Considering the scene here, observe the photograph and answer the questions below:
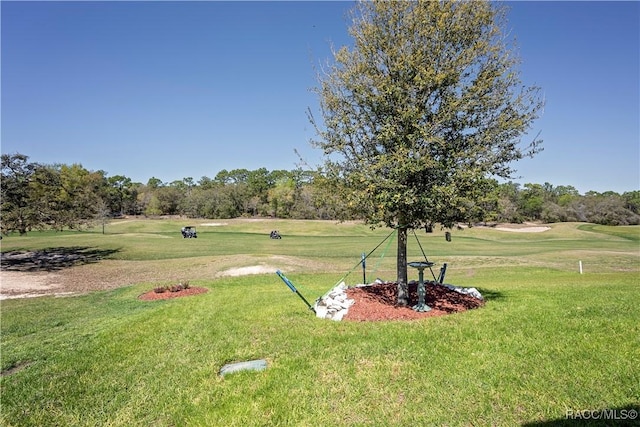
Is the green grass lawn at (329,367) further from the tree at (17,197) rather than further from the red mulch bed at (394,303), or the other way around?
the tree at (17,197)

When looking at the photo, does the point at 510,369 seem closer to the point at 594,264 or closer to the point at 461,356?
the point at 461,356

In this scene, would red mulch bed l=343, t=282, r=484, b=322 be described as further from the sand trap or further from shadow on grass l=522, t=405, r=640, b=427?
the sand trap

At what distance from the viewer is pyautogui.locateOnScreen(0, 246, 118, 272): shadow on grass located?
29297 millimetres

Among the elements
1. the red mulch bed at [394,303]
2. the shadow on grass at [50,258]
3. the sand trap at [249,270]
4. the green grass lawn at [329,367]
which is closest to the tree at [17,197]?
the shadow on grass at [50,258]

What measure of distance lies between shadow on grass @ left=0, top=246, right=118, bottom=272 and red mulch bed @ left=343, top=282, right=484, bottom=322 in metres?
27.3

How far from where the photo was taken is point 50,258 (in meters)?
33.6

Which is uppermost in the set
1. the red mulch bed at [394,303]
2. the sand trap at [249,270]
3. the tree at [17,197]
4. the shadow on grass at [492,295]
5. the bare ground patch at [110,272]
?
the tree at [17,197]

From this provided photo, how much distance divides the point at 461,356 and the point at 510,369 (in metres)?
0.84

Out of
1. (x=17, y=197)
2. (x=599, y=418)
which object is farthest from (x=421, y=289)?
(x=17, y=197)

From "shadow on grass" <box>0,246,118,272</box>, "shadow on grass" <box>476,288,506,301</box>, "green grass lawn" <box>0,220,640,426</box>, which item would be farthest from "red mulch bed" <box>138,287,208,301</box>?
"shadow on grass" <box>0,246,118,272</box>

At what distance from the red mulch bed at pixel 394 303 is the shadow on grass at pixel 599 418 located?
205 inches

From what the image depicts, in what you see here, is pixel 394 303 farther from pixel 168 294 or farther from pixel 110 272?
pixel 110 272

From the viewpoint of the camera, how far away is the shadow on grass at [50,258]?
29.3 m

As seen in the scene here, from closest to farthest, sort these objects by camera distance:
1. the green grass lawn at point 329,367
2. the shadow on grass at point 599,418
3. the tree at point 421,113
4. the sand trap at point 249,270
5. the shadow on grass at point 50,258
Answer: the shadow on grass at point 599,418
the green grass lawn at point 329,367
the tree at point 421,113
the sand trap at point 249,270
the shadow on grass at point 50,258
